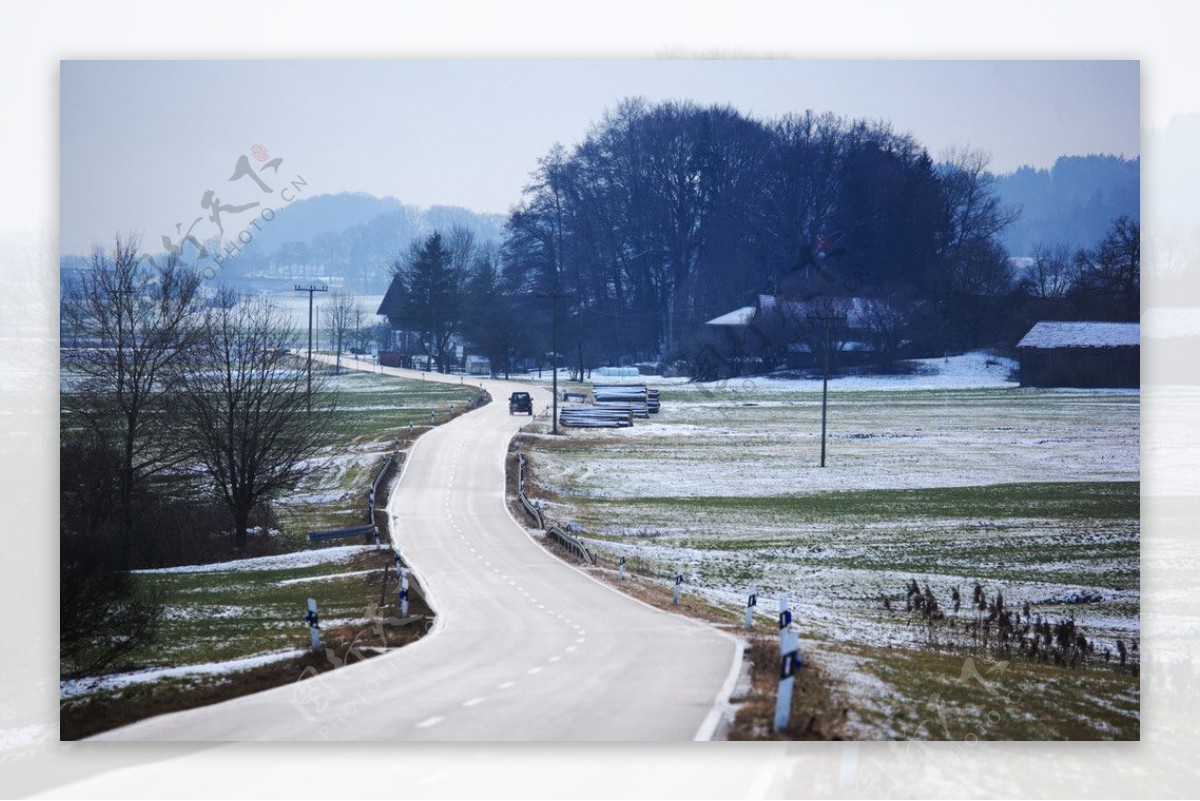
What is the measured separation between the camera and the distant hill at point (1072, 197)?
13.9 m

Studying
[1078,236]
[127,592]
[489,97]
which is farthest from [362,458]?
[1078,236]

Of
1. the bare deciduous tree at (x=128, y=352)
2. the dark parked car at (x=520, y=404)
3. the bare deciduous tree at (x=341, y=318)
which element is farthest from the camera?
the dark parked car at (x=520, y=404)

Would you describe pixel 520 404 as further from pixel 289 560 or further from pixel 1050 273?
pixel 1050 273

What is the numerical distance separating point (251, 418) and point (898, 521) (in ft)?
34.0

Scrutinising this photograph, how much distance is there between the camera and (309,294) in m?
15.9

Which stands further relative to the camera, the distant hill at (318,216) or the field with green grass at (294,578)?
the distant hill at (318,216)

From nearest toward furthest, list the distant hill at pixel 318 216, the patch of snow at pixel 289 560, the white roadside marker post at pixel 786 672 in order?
the white roadside marker post at pixel 786 672
the distant hill at pixel 318 216
the patch of snow at pixel 289 560

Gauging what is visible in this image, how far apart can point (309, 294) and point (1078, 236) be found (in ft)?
33.6

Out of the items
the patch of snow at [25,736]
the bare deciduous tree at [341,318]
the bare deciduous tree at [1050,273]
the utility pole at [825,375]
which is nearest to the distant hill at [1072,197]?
the bare deciduous tree at [1050,273]

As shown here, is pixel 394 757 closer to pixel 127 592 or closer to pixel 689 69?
pixel 127 592

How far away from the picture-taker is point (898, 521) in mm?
18812

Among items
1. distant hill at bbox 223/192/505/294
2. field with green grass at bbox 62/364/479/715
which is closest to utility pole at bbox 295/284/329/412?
distant hill at bbox 223/192/505/294

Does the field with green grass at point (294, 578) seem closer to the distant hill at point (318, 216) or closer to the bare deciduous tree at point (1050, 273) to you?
the distant hill at point (318, 216)

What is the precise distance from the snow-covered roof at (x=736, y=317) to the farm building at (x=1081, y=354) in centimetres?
445
